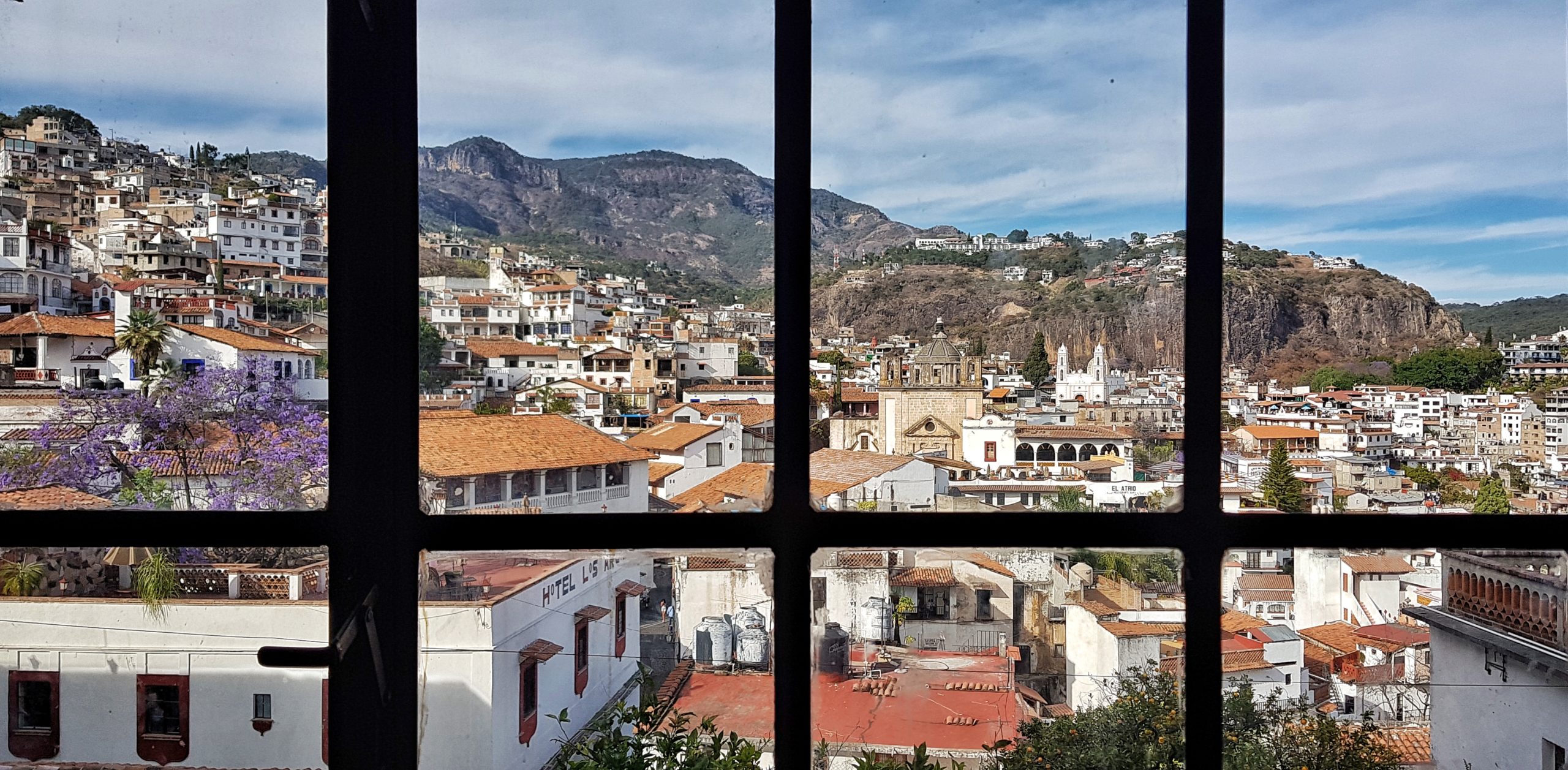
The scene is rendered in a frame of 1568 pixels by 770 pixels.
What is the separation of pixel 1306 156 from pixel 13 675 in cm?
186

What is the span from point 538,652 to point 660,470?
0.28 m

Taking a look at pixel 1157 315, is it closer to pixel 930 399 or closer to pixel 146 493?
pixel 930 399

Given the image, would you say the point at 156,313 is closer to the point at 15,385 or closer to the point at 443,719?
the point at 15,385

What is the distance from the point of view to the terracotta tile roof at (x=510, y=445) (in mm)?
1129

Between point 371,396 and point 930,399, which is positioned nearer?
point 371,396

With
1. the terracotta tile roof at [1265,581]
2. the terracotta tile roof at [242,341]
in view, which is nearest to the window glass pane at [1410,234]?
the terracotta tile roof at [1265,581]

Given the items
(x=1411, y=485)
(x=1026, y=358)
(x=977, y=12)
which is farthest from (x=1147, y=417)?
(x=977, y=12)

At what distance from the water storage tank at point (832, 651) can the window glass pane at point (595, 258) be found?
0.65 ft

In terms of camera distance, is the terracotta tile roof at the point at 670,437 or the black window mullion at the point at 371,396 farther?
the terracotta tile roof at the point at 670,437

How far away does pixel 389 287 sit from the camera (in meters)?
1.06

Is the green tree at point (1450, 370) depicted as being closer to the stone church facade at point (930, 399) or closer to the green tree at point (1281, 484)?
the green tree at point (1281, 484)

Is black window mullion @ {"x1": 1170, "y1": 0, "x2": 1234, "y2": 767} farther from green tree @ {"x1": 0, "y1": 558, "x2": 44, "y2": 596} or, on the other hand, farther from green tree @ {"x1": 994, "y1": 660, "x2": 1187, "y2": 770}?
green tree @ {"x1": 0, "y1": 558, "x2": 44, "y2": 596}

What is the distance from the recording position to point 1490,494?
1227 millimetres

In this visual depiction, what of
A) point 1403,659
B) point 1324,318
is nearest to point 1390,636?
point 1403,659
